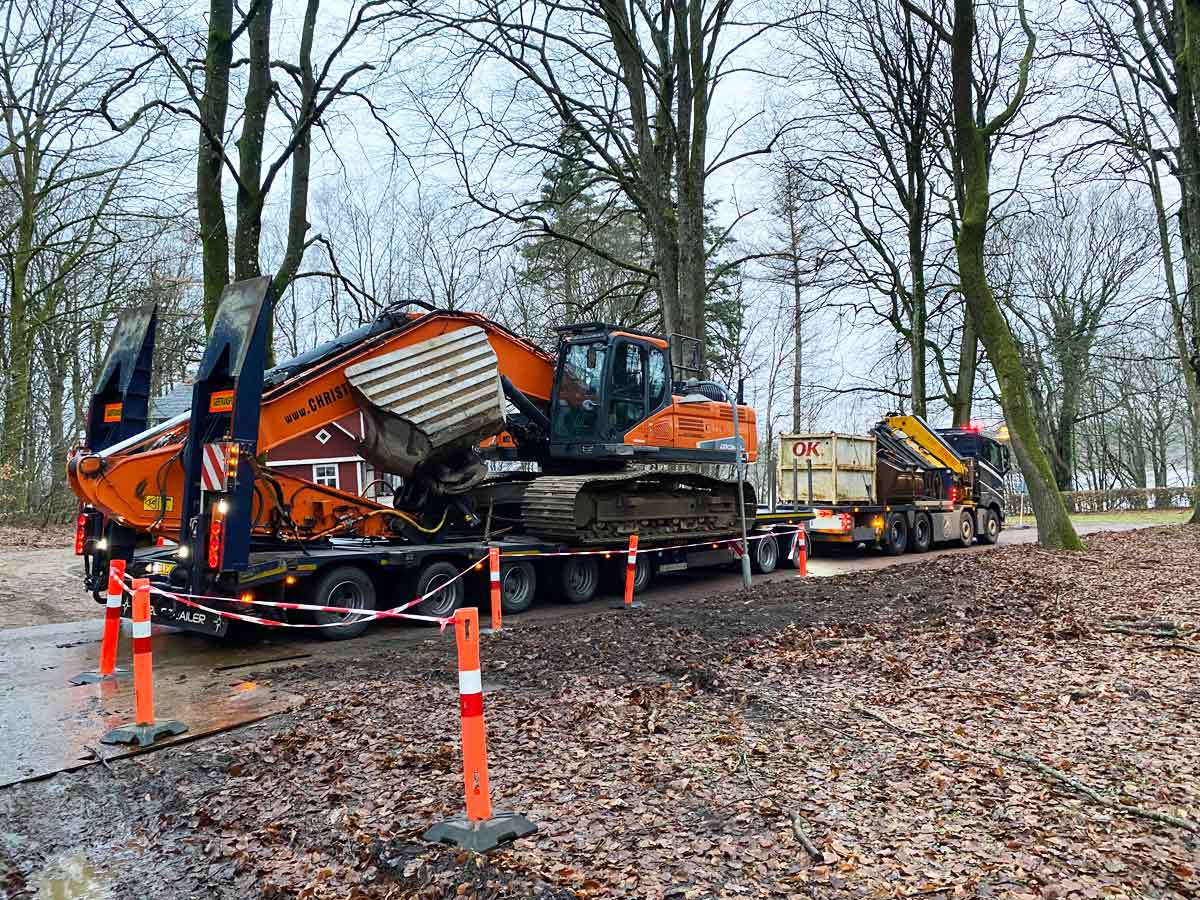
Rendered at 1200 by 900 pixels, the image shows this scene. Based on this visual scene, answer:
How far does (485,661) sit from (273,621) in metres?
2.27

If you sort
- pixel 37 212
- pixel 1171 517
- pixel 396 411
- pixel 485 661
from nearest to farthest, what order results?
pixel 485 661, pixel 396 411, pixel 37 212, pixel 1171 517

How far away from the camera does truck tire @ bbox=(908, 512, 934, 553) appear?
20016 mm

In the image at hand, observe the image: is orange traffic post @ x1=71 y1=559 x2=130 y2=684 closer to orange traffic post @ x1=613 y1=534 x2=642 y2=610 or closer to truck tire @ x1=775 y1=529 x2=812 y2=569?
orange traffic post @ x1=613 y1=534 x2=642 y2=610

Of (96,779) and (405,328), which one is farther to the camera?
(405,328)

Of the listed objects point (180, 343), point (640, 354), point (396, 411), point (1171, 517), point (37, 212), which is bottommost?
point (1171, 517)

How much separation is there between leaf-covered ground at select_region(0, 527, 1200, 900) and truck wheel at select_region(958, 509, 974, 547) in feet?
48.4

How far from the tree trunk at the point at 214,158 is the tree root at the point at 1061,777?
11.1 metres

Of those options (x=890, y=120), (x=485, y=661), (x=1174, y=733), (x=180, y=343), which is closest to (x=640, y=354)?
(x=485, y=661)

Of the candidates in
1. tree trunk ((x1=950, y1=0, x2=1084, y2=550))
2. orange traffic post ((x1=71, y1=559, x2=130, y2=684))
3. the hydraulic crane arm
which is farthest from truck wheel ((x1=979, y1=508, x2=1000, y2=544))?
orange traffic post ((x1=71, y1=559, x2=130, y2=684))

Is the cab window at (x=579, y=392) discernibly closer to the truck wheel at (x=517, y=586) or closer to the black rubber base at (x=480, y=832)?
the truck wheel at (x=517, y=586)

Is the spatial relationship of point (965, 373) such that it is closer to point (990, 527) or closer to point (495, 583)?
point (990, 527)

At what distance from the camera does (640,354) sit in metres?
12.2

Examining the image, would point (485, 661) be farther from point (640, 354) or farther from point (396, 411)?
point (640, 354)

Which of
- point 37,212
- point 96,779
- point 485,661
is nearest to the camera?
point 96,779
